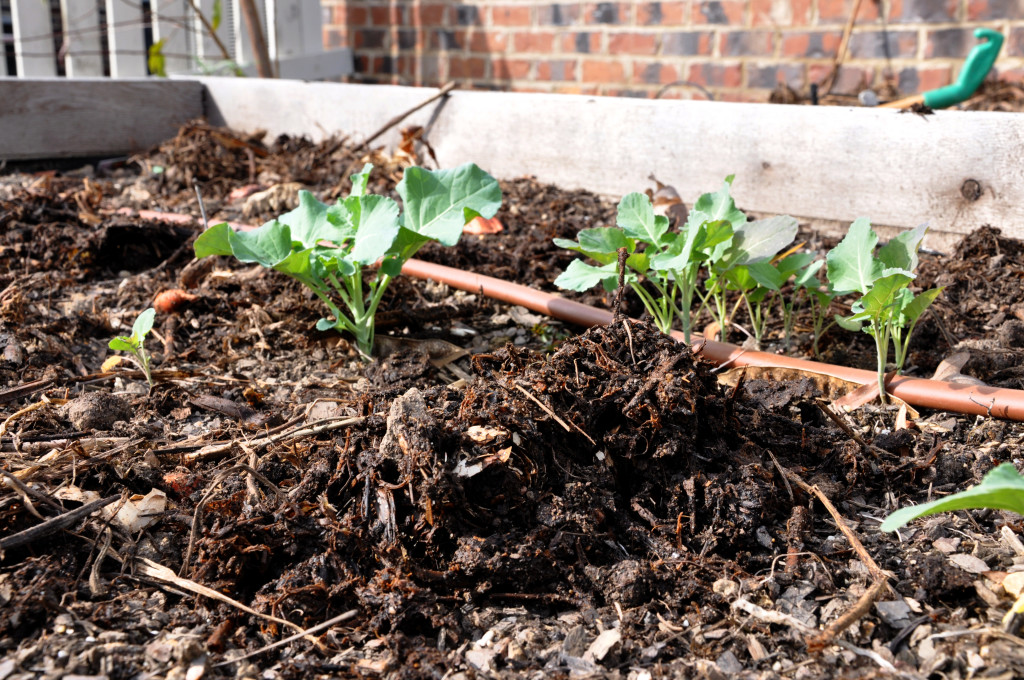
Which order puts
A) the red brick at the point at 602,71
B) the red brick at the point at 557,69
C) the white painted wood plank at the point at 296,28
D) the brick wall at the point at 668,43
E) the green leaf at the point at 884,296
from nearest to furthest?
1. the green leaf at the point at 884,296
2. the brick wall at the point at 668,43
3. the red brick at the point at 602,71
4. the red brick at the point at 557,69
5. the white painted wood plank at the point at 296,28

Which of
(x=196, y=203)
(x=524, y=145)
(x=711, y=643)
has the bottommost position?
(x=711, y=643)

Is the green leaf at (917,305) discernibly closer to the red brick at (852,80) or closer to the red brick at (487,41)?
the red brick at (852,80)

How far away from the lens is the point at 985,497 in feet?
2.95

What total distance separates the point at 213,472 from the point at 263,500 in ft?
0.54

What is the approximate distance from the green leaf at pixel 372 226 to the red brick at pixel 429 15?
11.2ft

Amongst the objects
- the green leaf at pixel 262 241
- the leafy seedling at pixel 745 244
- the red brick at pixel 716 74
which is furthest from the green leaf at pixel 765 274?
the red brick at pixel 716 74

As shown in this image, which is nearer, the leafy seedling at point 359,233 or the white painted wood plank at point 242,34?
the leafy seedling at point 359,233

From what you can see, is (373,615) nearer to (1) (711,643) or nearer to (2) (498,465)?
(2) (498,465)

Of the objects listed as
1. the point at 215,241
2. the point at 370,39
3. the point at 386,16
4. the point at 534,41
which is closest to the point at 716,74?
the point at 534,41

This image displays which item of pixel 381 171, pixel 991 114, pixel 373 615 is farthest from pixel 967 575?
pixel 381 171

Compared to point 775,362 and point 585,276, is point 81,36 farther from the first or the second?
point 775,362

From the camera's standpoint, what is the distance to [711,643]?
38.8 inches

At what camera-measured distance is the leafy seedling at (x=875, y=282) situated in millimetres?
1428

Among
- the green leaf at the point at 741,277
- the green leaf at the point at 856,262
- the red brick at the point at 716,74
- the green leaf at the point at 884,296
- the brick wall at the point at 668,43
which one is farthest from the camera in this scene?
the red brick at the point at 716,74
